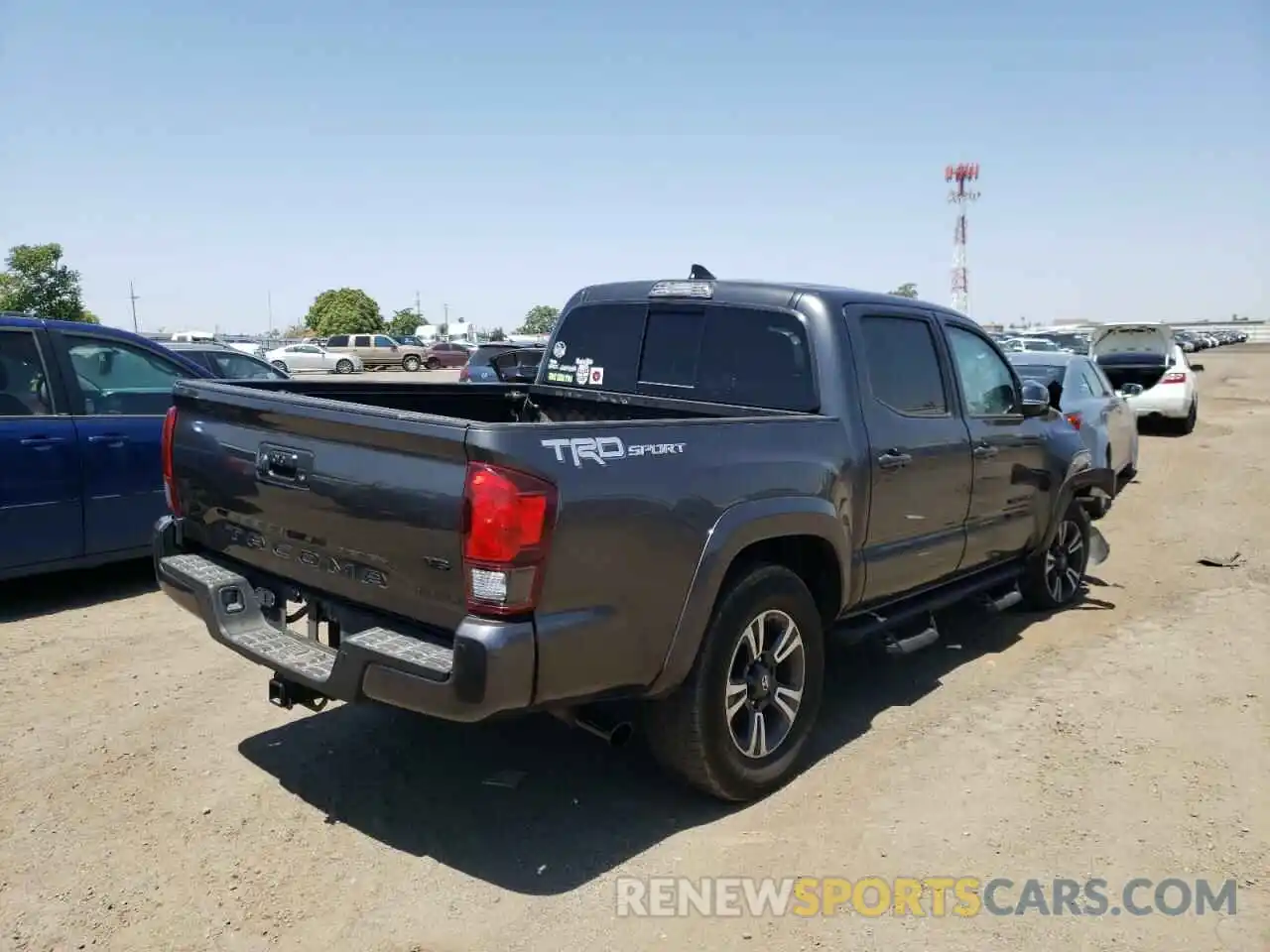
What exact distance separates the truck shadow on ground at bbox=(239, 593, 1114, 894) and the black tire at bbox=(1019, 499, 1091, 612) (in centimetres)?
174

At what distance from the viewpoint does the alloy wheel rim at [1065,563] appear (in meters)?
6.48

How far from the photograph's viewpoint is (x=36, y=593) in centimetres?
661

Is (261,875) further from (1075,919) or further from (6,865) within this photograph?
(1075,919)

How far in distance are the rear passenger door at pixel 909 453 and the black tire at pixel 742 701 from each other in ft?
2.01

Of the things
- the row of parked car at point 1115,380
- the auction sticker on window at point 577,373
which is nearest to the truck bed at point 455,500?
the auction sticker on window at point 577,373

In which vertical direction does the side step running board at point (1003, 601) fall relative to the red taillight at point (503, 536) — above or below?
below

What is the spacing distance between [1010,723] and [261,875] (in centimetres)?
336

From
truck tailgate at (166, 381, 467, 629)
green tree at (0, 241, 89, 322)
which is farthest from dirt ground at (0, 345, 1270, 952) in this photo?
green tree at (0, 241, 89, 322)

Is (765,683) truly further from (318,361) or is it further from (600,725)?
(318,361)

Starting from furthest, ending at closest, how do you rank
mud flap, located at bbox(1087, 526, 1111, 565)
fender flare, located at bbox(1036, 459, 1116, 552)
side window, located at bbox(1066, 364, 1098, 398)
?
side window, located at bbox(1066, 364, 1098, 398) < mud flap, located at bbox(1087, 526, 1111, 565) < fender flare, located at bbox(1036, 459, 1116, 552)

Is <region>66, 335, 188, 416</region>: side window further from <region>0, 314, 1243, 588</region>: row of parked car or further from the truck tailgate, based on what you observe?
the truck tailgate

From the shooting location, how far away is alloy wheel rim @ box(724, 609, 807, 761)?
3.81 m

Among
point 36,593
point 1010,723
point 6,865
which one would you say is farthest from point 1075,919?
point 36,593

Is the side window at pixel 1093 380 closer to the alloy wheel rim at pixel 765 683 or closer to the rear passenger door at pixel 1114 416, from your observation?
the rear passenger door at pixel 1114 416
